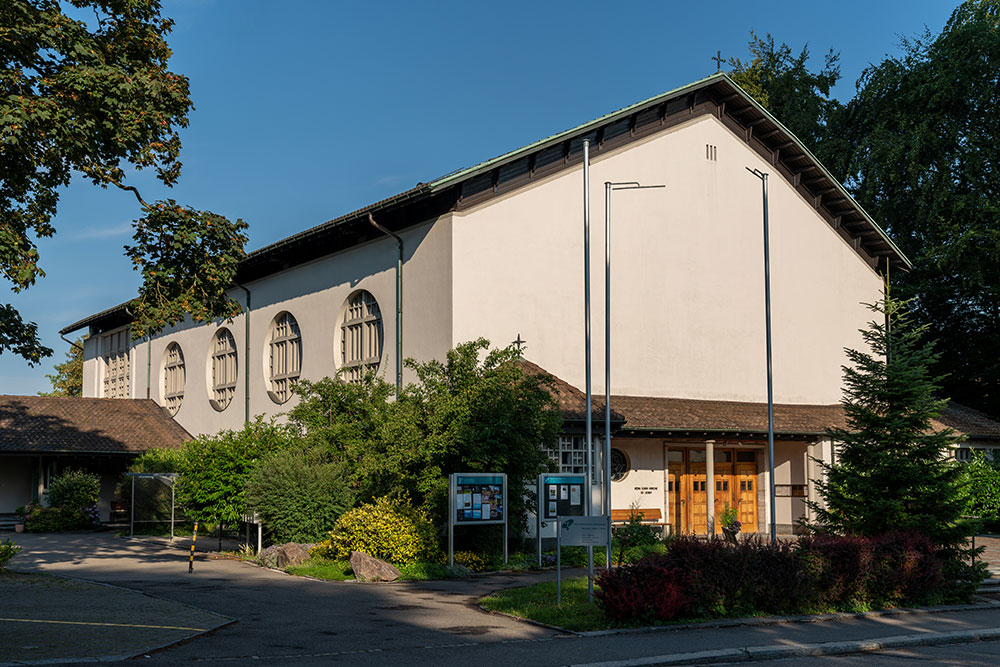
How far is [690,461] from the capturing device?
107 feet

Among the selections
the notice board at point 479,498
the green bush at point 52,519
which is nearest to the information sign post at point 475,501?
the notice board at point 479,498

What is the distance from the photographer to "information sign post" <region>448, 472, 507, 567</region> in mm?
21562

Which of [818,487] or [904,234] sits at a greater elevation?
[904,234]

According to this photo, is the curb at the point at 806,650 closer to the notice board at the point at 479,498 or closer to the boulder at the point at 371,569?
the boulder at the point at 371,569

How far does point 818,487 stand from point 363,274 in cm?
1486

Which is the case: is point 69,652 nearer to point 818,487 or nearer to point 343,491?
point 343,491

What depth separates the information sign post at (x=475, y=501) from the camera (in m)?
21.6

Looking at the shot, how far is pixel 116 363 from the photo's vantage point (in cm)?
5081

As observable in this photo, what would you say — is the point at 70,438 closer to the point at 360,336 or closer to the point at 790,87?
the point at 360,336

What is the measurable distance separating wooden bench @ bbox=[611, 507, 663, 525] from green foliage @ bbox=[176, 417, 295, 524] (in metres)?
9.52

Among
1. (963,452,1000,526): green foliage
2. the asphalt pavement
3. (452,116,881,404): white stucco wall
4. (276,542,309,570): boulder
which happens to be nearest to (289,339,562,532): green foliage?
(276,542,309,570): boulder

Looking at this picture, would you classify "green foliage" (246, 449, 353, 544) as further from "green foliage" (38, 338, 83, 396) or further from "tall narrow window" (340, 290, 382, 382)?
"green foliage" (38, 338, 83, 396)

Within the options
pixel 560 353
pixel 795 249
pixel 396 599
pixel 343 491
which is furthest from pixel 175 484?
pixel 795 249

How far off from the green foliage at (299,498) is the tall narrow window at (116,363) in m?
26.7
